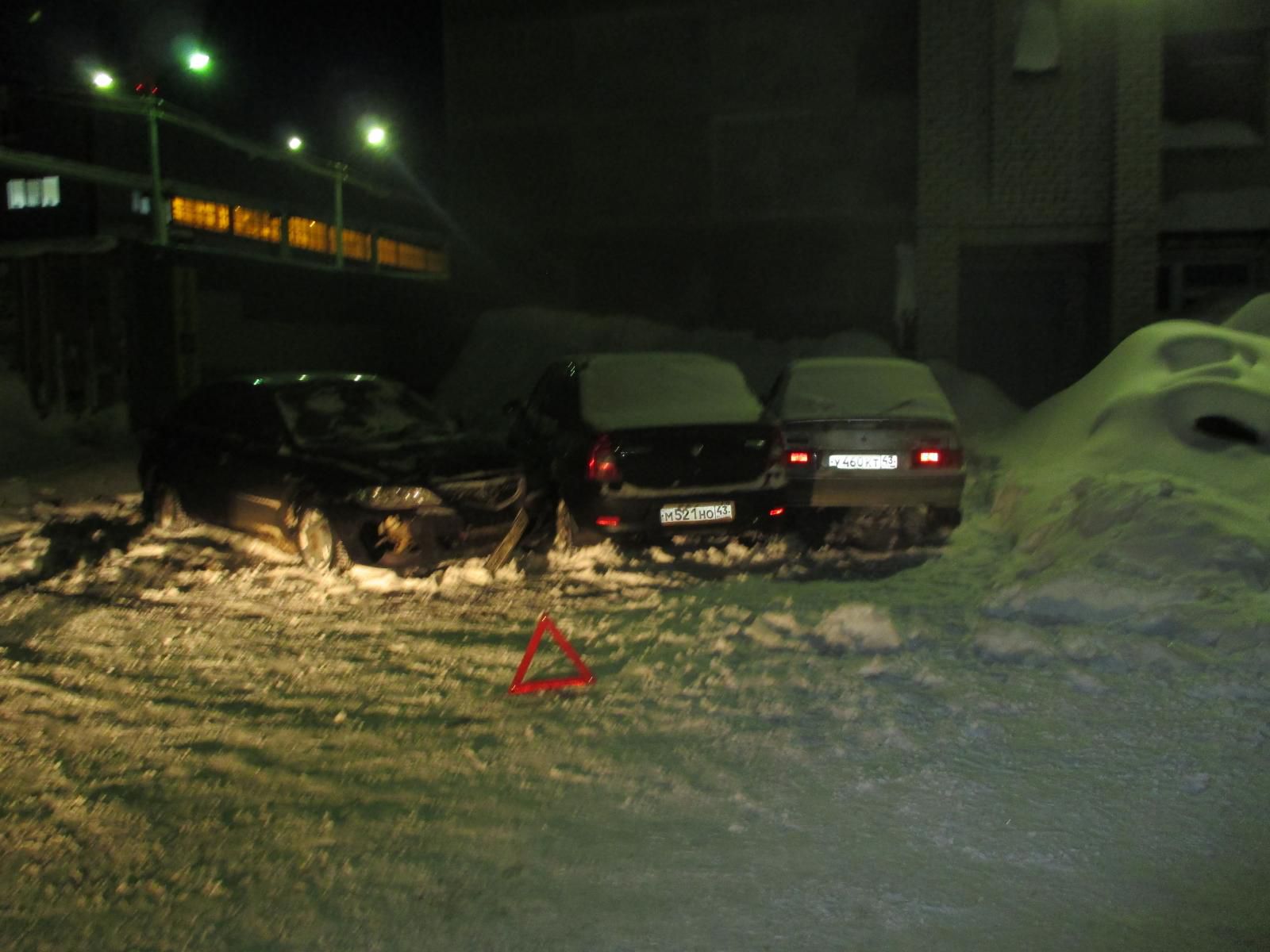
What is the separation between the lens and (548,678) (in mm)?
6078

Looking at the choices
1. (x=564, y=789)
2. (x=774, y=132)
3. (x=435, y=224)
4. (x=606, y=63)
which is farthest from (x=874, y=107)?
(x=564, y=789)

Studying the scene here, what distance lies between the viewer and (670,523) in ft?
28.6

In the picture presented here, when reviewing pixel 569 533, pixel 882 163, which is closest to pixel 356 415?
pixel 569 533

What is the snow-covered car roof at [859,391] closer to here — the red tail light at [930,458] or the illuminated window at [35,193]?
the red tail light at [930,458]

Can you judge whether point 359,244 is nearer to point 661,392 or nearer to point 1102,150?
point 1102,150

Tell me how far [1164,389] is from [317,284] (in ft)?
40.2

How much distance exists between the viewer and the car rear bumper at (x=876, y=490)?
923 cm

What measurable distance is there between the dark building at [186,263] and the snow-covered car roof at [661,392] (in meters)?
6.96

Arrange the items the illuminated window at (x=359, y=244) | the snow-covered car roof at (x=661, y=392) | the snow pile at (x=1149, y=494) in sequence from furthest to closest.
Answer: the illuminated window at (x=359, y=244) < the snow-covered car roof at (x=661, y=392) < the snow pile at (x=1149, y=494)

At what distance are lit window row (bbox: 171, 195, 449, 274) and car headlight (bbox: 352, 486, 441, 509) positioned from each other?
34.2ft

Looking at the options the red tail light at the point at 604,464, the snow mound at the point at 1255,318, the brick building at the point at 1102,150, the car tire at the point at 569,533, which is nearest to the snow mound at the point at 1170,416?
the snow mound at the point at 1255,318

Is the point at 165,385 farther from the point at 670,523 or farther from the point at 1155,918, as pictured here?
the point at 1155,918

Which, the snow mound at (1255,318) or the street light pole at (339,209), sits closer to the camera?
the snow mound at (1255,318)

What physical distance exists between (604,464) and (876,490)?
2.14 m
